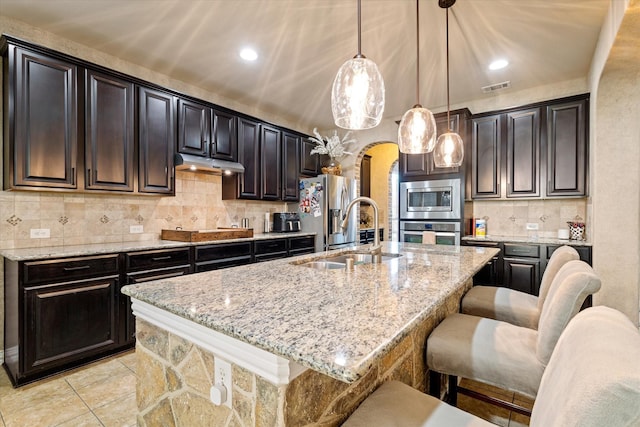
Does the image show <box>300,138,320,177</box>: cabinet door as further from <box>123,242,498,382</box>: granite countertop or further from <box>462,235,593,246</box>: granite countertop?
<box>123,242,498,382</box>: granite countertop

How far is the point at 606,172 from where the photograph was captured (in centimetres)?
287

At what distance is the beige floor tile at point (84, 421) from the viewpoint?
70.5 inches

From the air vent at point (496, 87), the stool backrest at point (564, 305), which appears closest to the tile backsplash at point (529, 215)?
the air vent at point (496, 87)

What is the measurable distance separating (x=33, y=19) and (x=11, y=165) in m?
1.19

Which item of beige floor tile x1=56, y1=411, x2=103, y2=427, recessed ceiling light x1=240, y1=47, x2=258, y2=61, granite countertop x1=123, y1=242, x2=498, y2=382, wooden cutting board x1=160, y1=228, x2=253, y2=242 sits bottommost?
beige floor tile x1=56, y1=411, x2=103, y2=427

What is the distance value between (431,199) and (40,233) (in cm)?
413

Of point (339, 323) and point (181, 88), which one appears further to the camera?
point (181, 88)

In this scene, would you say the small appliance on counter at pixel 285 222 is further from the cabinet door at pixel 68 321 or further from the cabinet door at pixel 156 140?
the cabinet door at pixel 68 321

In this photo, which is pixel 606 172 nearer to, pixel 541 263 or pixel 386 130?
pixel 541 263

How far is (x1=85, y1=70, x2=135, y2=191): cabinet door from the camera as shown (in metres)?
2.65

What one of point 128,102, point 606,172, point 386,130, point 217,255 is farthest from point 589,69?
point 128,102

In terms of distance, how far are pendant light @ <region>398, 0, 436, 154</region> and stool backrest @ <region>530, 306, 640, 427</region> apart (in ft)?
5.06

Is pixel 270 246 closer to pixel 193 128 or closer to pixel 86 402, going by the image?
pixel 193 128

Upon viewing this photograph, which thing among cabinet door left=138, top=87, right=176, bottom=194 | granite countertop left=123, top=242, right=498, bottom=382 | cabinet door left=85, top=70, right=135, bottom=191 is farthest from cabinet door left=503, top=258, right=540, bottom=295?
cabinet door left=85, top=70, right=135, bottom=191
